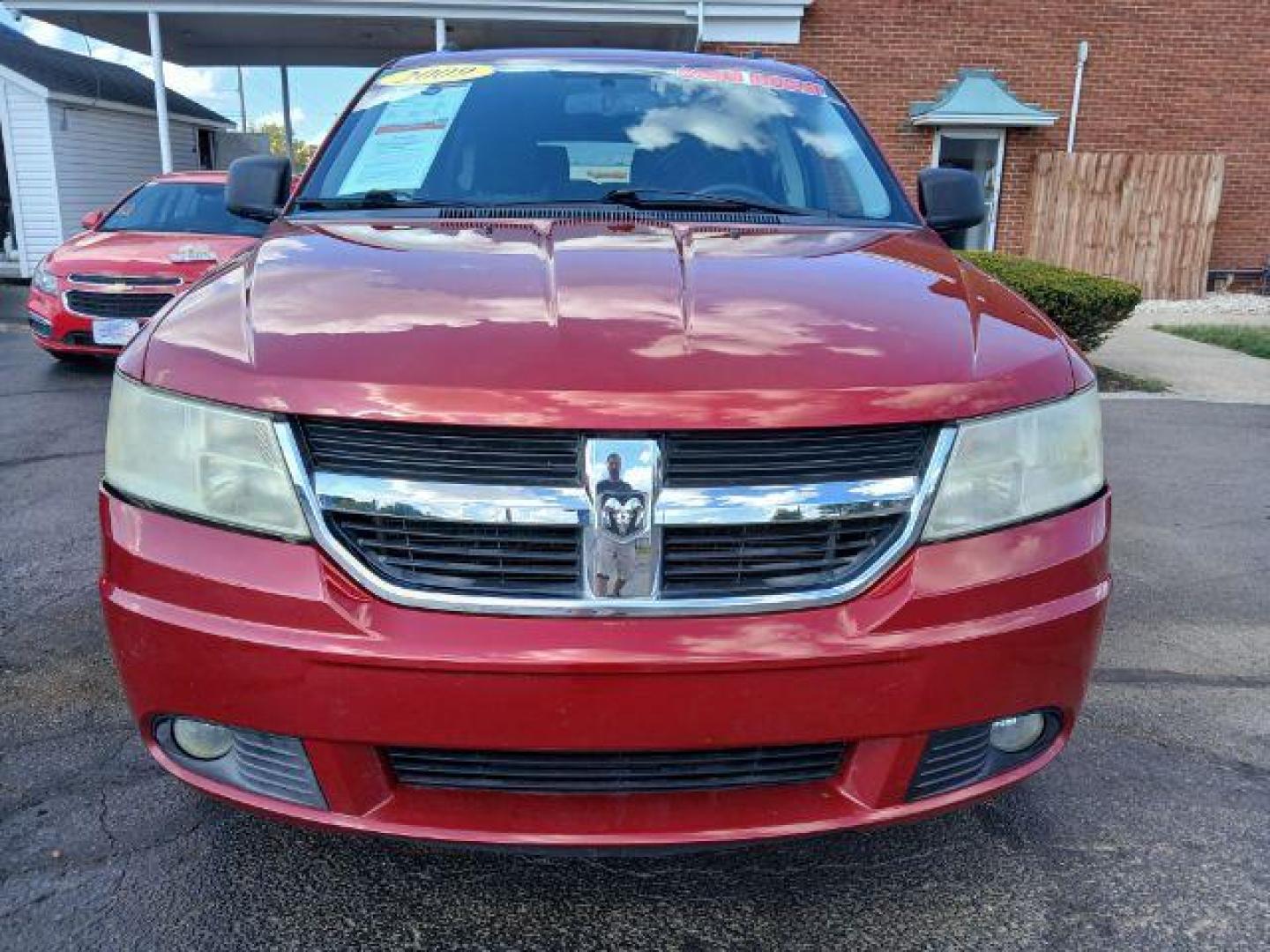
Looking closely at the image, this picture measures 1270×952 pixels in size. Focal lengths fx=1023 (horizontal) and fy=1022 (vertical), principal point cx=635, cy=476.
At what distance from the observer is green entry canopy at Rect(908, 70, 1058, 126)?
513 inches

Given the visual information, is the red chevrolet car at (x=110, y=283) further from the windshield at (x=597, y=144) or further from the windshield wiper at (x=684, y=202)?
the windshield wiper at (x=684, y=202)

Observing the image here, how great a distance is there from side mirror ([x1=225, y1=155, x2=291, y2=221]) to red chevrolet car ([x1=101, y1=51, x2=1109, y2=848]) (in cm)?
144

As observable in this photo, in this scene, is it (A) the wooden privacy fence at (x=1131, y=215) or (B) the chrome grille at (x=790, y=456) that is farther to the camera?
(A) the wooden privacy fence at (x=1131, y=215)

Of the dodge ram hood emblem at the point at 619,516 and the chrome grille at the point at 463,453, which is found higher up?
the chrome grille at the point at 463,453

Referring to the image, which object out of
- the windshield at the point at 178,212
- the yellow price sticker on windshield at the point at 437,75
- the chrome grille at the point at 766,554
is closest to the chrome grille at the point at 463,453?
the chrome grille at the point at 766,554

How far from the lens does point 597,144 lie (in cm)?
300

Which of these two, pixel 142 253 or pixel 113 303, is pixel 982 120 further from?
pixel 113 303

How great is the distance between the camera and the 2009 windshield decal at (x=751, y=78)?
10.9 feet

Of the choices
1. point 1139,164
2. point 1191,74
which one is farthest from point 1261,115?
point 1139,164

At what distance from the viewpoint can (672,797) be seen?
170 centimetres

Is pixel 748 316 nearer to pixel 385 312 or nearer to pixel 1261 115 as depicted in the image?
pixel 385 312

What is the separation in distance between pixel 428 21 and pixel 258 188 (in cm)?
1147

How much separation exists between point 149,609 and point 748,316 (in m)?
1.15

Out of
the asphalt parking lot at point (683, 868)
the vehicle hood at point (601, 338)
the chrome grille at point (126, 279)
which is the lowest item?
the asphalt parking lot at point (683, 868)
